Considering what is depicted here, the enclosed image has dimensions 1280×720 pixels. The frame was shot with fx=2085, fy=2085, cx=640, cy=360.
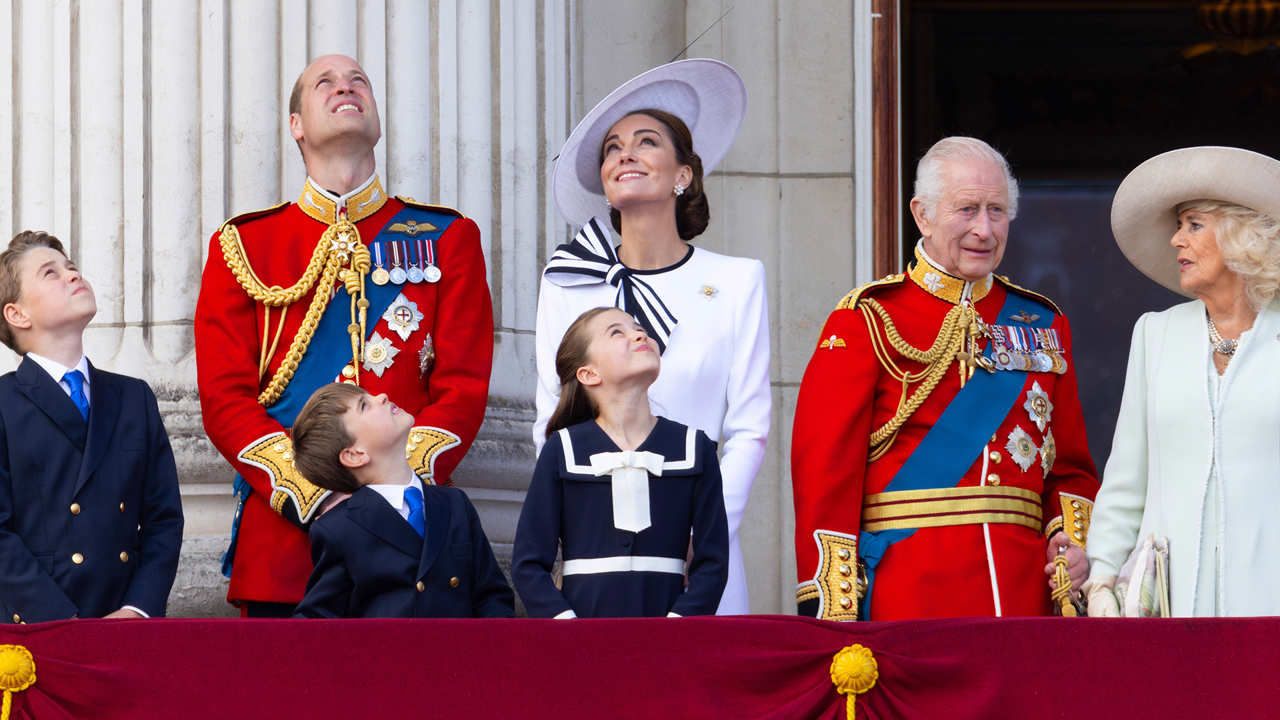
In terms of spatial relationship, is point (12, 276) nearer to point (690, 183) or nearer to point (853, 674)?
A: point (690, 183)

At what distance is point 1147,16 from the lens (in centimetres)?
900

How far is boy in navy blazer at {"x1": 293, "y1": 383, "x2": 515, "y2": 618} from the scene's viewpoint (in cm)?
428

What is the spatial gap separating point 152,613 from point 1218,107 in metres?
6.29

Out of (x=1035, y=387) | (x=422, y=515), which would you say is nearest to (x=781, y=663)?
(x=422, y=515)

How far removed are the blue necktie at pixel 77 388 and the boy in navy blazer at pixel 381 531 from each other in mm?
484

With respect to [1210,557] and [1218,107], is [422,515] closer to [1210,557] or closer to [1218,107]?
[1210,557]

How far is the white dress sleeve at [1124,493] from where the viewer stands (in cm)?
441

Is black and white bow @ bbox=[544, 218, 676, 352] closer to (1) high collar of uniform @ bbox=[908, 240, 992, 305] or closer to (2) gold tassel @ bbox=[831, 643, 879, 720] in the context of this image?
(1) high collar of uniform @ bbox=[908, 240, 992, 305]

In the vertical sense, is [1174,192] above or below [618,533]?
above

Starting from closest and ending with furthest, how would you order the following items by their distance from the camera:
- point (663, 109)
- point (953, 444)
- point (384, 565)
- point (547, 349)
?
point (384, 565) → point (953, 444) → point (547, 349) → point (663, 109)

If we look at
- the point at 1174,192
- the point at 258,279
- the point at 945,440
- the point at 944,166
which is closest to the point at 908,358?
the point at 945,440

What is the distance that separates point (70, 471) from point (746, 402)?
5.02ft

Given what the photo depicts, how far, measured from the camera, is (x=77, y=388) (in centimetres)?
461

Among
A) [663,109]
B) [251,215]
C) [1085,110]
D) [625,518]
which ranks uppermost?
[1085,110]
